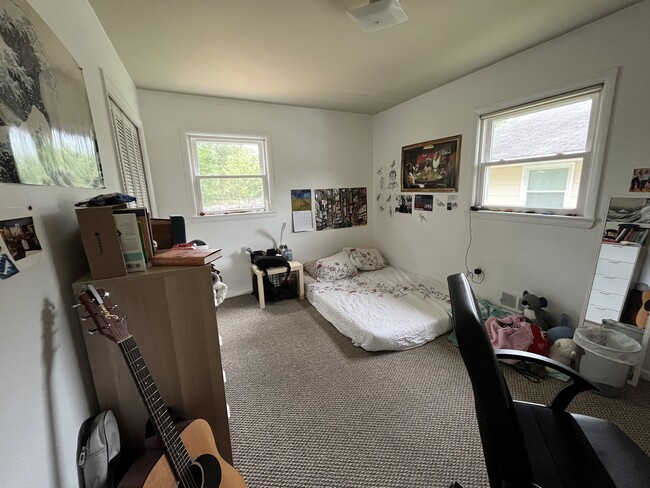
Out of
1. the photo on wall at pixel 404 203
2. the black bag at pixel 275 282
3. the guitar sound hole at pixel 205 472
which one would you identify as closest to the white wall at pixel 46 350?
the guitar sound hole at pixel 205 472

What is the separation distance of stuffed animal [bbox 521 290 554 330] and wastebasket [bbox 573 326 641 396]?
32 cm

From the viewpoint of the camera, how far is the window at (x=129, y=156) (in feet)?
5.72

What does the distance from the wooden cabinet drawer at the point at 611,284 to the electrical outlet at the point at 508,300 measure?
0.62 meters

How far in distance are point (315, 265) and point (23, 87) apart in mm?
3093

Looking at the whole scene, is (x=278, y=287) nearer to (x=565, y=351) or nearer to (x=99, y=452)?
(x=99, y=452)

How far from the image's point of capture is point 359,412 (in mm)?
1646

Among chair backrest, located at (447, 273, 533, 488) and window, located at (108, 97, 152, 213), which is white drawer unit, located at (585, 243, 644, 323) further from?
window, located at (108, 97, 152, 213)

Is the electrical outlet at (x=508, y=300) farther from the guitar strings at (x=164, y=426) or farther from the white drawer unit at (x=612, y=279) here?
the guitar strings at (x=164, y=426)

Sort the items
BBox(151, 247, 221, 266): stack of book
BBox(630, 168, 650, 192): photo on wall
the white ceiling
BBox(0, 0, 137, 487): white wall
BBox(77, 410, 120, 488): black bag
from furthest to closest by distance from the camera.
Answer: BBox(630, 168, 650, 192): photo on wall
the white ceiling
BBox(151, 247, 221, 266): stack of book
BBox(77, 410, 120, 488): black bag
BBox(0, 0, 137, 487): white wall

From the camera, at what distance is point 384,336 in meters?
2.22

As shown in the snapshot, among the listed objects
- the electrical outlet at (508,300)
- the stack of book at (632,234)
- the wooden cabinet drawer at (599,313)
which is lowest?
the electrical outlet at (508,300)

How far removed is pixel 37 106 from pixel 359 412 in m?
2.06

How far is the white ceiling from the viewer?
1566 millimetres

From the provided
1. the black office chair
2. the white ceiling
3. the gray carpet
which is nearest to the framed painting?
the white ceiling
